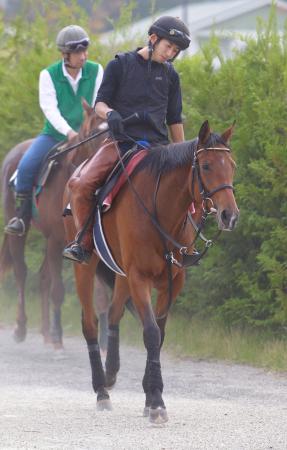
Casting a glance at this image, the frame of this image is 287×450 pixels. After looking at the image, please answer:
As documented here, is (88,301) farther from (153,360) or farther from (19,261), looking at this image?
(19,261)

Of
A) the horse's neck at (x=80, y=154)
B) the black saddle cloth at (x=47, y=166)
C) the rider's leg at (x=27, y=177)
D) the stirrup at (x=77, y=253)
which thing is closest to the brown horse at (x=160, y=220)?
the stirrup at (x=77, y=253)

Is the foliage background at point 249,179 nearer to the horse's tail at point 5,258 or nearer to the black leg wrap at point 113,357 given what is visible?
the black leg wrap at point 113,357

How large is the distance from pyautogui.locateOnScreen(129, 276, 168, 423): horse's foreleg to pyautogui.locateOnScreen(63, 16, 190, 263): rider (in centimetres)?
91

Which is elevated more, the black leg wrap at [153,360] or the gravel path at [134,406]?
the black leg wrap at [153,360]

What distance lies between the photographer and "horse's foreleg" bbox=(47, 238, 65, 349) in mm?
12430

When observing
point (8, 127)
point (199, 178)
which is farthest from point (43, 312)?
point (199, 178)

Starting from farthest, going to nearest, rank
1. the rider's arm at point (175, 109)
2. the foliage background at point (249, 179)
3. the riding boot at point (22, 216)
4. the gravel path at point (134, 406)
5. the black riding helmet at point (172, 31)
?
the riding boot at point (22, 216)
the foliage background at point (249, 179)
the rider's arm at point (175, 109)
the black riding helmet at point (172, 31)
the gravel path at point (134, 406)

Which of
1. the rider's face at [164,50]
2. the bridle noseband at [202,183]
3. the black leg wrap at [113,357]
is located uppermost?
the rider's face at [164,50]

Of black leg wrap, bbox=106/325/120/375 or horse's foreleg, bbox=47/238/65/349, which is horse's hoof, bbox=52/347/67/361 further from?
black leg wrap, bbox=106/325/120/375

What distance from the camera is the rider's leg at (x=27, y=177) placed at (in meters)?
12.6

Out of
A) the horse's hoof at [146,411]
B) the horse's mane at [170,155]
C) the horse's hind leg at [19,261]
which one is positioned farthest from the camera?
the horse's hind leg at [19,261]

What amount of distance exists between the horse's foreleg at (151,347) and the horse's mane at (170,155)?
80 cm

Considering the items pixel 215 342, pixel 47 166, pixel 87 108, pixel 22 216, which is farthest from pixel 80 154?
pixel 215 342

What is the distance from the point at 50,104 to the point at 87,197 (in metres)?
3.38
